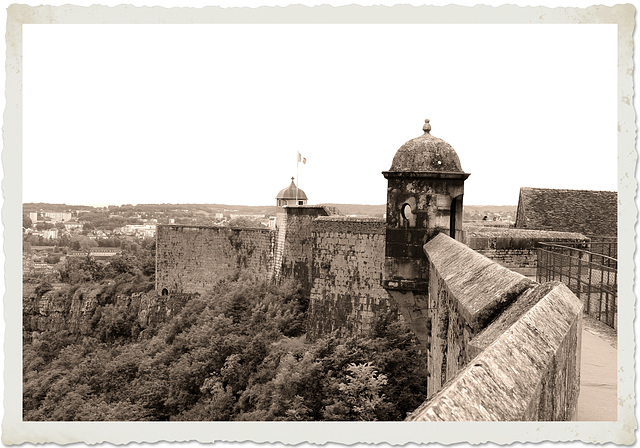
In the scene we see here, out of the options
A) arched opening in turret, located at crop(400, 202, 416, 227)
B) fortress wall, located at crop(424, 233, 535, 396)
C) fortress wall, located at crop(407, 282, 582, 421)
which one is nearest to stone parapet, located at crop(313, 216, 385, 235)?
arched opening in turret, located at crop(400, 202, 416, 227)

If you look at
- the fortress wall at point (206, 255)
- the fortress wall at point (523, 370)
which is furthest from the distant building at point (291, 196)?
the fortress wall at point (523, 370)

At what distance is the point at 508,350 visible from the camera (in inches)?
102

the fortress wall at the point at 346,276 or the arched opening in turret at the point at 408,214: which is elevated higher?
the arched opening in turret at the point at 408,214

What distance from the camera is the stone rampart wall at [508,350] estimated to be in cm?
223

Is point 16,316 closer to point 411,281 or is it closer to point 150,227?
point 411,281

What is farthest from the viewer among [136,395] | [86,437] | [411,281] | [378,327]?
[136,395]

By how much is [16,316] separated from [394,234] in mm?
5643

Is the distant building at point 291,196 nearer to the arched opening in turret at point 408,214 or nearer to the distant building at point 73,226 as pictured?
the distant building at point 73,226

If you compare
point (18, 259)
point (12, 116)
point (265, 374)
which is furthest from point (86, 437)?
point (265, 374)

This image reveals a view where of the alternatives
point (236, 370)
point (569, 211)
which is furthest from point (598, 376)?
point (569, 211)

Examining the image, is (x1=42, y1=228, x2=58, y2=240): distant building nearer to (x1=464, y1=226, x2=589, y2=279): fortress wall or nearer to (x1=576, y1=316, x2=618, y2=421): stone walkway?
(x1=464, y1=226, x2=589, y2=279): fortress wall

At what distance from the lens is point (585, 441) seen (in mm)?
3285

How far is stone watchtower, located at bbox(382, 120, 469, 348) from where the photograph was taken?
28.7 ft

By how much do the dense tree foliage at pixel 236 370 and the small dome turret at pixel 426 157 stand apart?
6277mm
